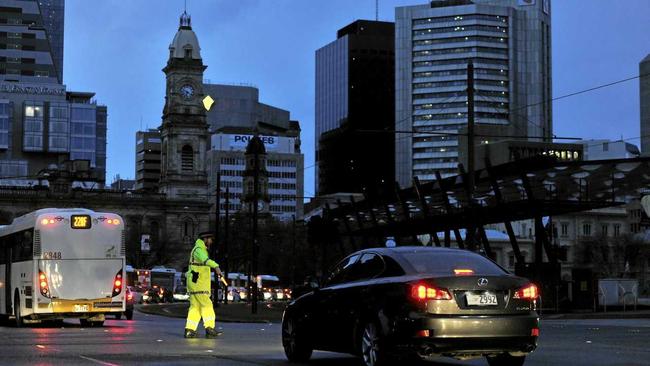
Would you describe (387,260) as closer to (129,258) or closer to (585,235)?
(129,258)

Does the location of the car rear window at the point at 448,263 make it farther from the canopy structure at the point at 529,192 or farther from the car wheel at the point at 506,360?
the canopy structure at the point at 529,192

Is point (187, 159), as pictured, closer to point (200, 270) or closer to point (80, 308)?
point (80, 308)

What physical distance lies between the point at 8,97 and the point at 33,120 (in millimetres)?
5561

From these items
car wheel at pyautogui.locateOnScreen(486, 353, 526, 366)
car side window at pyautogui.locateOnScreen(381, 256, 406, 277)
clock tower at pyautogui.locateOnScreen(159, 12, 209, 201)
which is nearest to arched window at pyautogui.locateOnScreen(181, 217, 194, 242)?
clock tower at pyautogui.locateOnScreen(159, 12, 209, 201)

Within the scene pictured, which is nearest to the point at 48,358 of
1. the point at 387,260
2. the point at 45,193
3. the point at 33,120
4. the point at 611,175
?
the point at 387,260

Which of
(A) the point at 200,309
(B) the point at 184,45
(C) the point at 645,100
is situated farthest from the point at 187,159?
(A) the point at 200,309

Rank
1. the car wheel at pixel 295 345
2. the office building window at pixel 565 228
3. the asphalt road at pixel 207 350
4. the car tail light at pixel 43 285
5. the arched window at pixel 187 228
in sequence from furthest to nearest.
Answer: the arched window at pixel 187 228, the office building window at pixel 565 228, the car tail light at pixel 43 285, the car wheel at pixel 295 345, the asphalt road at pixel 207 350

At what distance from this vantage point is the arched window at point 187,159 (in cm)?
15175

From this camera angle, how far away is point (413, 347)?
1196 cm

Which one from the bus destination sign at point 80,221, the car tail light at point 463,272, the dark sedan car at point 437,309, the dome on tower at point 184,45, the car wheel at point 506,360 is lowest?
the car wheel at point 506,360

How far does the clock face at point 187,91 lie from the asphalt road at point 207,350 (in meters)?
130

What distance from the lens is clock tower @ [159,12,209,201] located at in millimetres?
149250

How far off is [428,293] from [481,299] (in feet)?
2.05

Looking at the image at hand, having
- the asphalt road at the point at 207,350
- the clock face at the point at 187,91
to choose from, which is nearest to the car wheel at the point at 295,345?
the asphalt road at the point at 207,350
